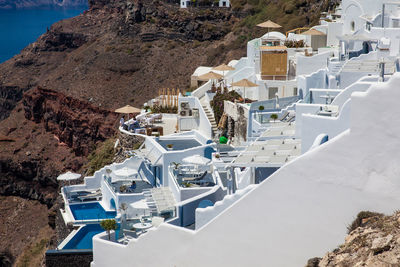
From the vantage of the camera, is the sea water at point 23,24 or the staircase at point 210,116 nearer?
the staircase at point 210,116

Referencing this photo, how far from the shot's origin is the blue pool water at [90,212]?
27.0 meters

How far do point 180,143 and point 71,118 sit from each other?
34.7 m

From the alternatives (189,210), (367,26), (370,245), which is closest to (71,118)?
(367,26)

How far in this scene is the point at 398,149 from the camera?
14.1 m

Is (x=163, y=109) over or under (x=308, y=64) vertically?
under

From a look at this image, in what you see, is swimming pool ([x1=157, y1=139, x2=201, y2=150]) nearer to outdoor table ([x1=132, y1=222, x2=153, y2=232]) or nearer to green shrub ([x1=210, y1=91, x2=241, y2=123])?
green shrub ([x1=210, y1=91, x2=241, y2=123])

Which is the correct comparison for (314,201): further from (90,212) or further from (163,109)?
(163,109)

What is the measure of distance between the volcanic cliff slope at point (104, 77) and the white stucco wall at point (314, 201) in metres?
41.5

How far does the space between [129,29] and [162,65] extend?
864 centimetres

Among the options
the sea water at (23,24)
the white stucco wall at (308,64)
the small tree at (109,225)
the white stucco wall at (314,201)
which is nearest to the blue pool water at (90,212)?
the small tree at (109,225)

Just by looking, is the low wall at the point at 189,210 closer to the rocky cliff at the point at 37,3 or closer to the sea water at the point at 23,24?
the sea water at the point at 23,24

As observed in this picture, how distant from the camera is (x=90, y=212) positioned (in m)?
28.4

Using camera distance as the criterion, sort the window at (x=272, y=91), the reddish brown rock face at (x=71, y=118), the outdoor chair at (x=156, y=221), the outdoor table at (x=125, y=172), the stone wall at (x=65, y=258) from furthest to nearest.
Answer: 1. the reddish brown rock face at (x=71, y=118)
2. the window at (x=272, y=91)
3. the outdoor table at (x=125, y=172)
4. the stone wall at (x=65, y=258)
5. the outdoor chair at (x=156, y=221)

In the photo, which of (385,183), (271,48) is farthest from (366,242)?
(271,48)
